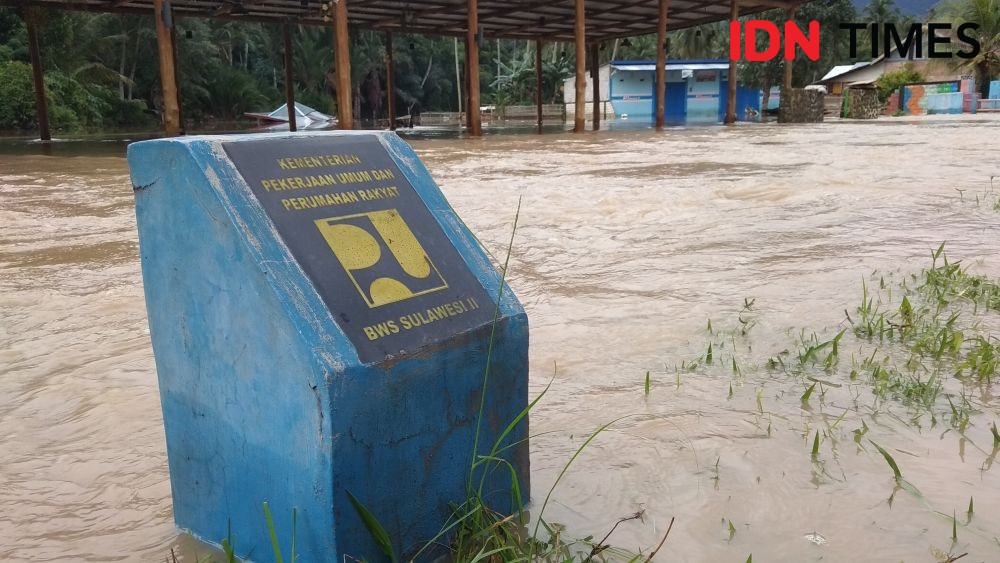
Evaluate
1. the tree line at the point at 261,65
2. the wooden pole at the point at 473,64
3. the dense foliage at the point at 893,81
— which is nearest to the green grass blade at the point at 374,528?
the wooden pole at the point at 473,64

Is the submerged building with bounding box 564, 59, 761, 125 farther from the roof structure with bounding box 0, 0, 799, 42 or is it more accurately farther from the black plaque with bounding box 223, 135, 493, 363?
the black plaque with bounding box 223, 135, 493, 363

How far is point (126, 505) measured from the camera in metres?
1.94

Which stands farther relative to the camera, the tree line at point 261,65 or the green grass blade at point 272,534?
the tree line at point 261,65

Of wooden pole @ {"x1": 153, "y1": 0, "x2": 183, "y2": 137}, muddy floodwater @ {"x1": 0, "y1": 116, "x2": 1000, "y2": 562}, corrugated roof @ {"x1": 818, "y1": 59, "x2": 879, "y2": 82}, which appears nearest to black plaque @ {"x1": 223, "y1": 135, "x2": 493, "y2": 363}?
muddy floodwater @ {"x1": 0, "y1": 116, "x2": 1000, "y2": 562}

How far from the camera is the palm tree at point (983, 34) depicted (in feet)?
106

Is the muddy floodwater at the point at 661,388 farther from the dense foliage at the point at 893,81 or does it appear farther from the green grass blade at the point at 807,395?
the dense foliage at the point at 893,81

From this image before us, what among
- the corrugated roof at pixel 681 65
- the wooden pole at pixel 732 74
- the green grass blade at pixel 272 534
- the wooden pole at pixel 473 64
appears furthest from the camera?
the corrugated roof at pixel 681 65

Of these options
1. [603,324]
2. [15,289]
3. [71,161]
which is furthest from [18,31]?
[603,324]

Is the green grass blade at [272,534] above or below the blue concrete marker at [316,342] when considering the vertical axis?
below

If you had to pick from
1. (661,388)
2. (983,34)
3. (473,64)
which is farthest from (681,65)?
(661,388)

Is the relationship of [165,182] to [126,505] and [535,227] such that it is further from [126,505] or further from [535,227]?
[535,227]

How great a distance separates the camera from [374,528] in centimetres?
143

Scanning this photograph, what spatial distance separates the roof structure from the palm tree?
54.5ft

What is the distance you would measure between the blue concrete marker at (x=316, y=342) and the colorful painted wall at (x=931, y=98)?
34.0m
